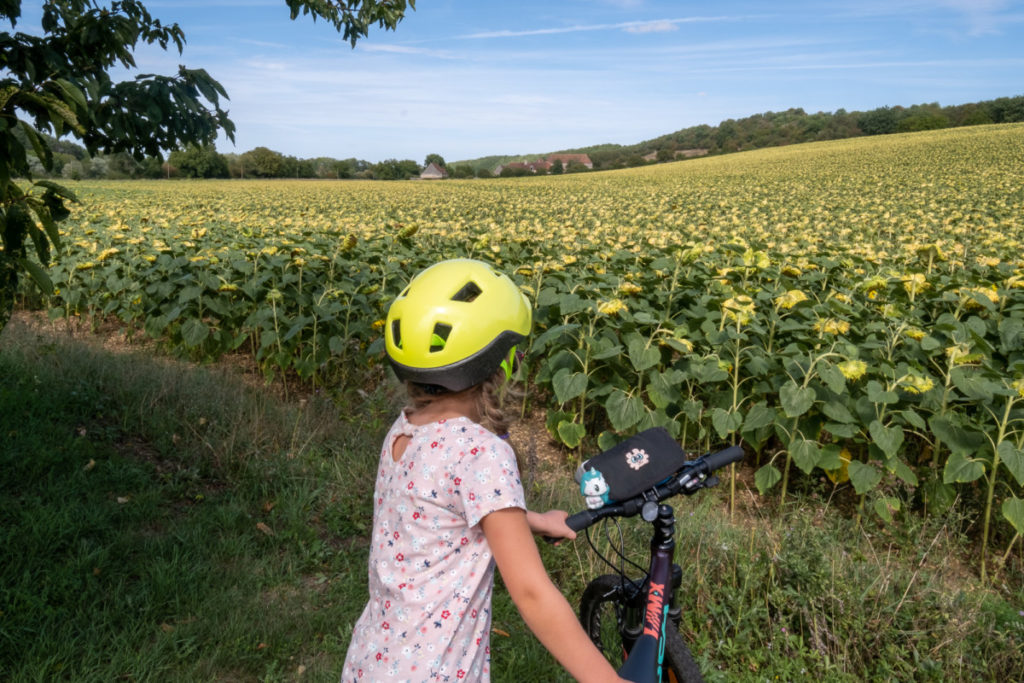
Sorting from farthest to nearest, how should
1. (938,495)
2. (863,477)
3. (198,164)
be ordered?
(198,164), (938,495), (863,477)

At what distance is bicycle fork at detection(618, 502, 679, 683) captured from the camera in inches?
65.8

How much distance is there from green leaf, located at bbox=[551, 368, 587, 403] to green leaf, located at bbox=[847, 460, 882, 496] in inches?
59.7

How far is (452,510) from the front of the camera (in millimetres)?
1442

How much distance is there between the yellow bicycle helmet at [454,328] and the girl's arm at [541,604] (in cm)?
33

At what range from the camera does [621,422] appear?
4145mm

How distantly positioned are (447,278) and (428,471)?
42cm

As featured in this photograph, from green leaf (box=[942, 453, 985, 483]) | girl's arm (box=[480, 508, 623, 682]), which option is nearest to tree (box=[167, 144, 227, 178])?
→ green leaf (box=[942, 453, 985, 483])

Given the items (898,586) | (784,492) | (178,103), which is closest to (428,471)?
(898,586)

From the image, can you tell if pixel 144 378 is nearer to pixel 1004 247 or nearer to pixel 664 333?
pixel 664 333

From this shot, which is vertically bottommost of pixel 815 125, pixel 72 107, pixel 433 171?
pixel 433 171

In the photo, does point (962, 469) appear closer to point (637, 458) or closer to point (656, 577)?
point (656, 577)

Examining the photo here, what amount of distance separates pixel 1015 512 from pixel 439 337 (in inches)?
120

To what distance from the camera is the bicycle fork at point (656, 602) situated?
1672mm

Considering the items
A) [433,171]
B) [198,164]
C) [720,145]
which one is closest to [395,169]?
[433,171]
